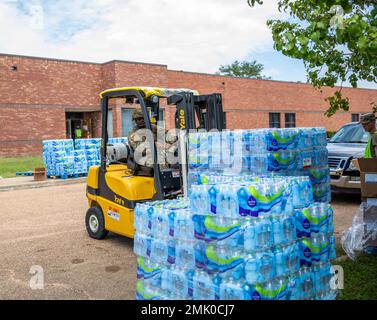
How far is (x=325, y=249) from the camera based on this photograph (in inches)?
163

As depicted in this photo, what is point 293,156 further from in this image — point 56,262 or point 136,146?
point 56,262

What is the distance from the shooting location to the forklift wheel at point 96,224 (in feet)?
25.3

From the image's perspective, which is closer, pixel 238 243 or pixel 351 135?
pixel 238 243

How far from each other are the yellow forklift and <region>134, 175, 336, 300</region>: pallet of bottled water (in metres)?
2.51

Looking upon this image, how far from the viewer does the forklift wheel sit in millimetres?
7707

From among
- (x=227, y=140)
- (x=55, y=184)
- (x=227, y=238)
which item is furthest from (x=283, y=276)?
(x=55, y=184)

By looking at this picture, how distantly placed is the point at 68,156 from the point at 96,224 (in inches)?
441

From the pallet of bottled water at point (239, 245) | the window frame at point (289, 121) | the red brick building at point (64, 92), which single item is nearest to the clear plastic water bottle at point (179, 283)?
the pallet of bottled water at point (239, 245)

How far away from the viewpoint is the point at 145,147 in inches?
275

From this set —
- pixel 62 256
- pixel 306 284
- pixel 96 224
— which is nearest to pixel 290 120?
pixel 96 224

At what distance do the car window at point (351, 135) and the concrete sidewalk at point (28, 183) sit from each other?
10421 millimetres

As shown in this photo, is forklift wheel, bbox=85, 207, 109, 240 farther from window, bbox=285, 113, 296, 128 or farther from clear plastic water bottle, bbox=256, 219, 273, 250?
window, bbox=285, 113, 296, 128

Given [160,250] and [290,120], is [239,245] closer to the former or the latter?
[160,250]

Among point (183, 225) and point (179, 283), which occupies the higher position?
point (183, 225)
